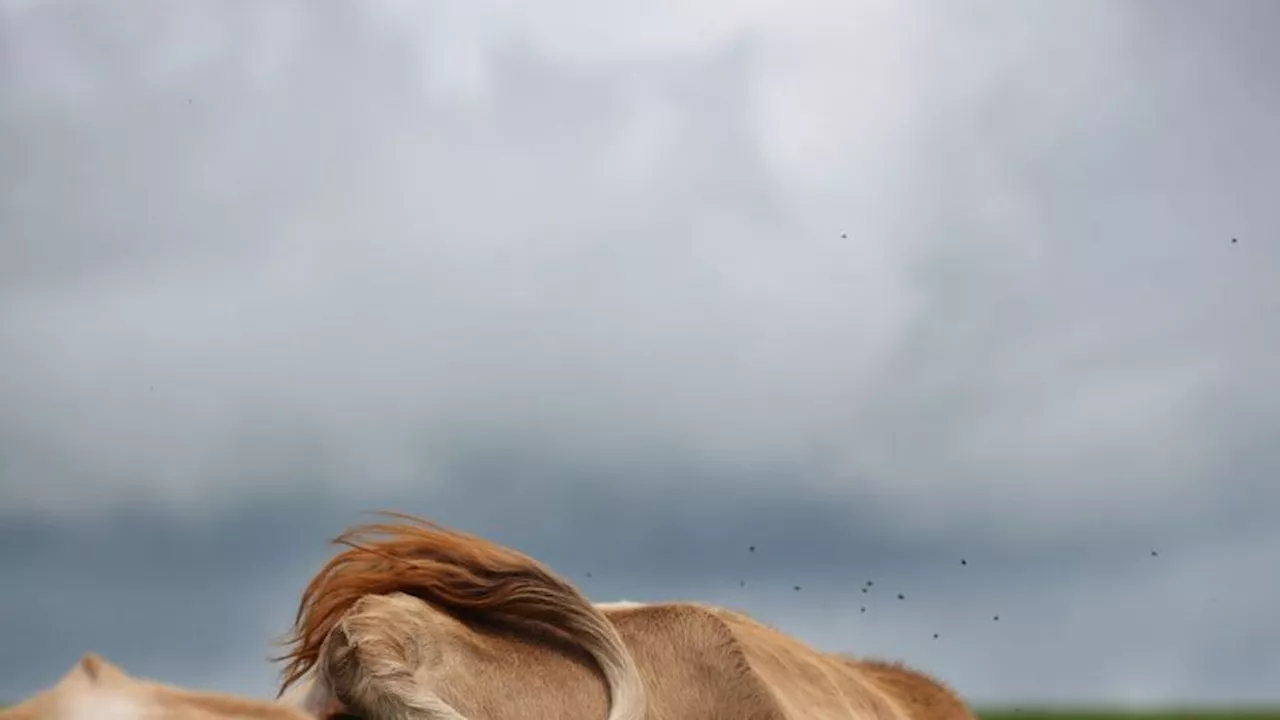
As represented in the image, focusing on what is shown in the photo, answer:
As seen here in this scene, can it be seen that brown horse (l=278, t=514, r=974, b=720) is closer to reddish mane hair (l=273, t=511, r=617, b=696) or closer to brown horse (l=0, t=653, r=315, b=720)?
reddish mane hair (l=273, t=511, r=617, b=696)

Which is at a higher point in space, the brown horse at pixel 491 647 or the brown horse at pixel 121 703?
the brown horse at pixel 491 647

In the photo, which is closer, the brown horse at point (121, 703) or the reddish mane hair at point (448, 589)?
the brown horse at point (121, 703)

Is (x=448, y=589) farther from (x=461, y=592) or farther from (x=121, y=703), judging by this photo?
(x=121, y=703)

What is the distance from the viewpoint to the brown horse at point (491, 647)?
5.24 m

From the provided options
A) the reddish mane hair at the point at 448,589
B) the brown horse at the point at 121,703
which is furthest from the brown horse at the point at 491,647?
the brown horse at the point at 121,703

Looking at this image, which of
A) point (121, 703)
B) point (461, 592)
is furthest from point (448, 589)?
point (121, 703)

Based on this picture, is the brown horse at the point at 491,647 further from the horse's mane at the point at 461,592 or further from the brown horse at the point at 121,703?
the brown horse at the point at 121,703

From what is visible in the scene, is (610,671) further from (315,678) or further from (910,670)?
(910,670)

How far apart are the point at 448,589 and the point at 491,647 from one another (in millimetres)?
250

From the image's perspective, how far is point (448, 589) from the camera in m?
5.61

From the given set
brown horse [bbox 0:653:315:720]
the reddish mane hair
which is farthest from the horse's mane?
brown horse [bbox 0:653:315:720]

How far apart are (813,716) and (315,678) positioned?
211 cm

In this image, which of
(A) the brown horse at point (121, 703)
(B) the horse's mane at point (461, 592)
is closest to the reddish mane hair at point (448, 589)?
(B) the horse's mane at point (461, 592)

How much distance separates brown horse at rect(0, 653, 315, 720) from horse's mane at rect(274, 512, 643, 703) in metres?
1.32
